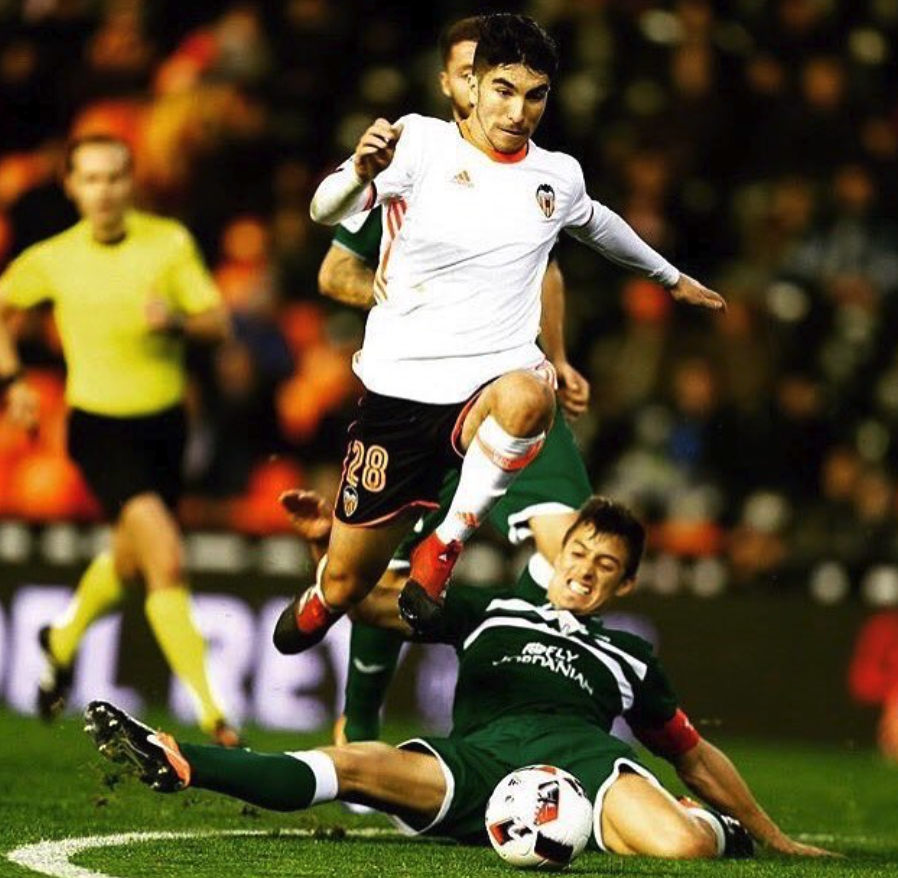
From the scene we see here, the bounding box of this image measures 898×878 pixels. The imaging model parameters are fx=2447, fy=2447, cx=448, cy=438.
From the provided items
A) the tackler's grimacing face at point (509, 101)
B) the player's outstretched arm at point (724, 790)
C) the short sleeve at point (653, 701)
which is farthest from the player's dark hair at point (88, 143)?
the player's outstretched arm at point (724, 790)

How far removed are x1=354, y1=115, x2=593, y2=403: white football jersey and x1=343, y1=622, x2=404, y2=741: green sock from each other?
1.36 meters

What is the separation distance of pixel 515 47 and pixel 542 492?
1.98 meters

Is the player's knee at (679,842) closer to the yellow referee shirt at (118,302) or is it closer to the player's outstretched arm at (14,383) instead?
the player's outstretched arm at (14,383)

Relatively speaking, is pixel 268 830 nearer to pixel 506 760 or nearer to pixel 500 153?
pixel 506 760

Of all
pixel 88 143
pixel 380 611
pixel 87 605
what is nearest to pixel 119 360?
pixel 88 143

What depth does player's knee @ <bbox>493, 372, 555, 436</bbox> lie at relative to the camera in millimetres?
6730

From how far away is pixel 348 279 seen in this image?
7.79 metres

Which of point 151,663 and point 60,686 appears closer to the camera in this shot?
point 60,686

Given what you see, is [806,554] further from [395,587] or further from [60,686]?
[395,587]

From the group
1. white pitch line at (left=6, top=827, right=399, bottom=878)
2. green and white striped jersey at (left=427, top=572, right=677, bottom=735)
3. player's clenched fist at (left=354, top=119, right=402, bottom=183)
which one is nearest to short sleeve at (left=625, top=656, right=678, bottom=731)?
green and white striped jersey at (left=427, top=572, right=677, bottom=735)

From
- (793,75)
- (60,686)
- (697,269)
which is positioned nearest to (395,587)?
(60,686)

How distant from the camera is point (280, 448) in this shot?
12828 millimetres

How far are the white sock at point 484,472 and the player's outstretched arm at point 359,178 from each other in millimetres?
706

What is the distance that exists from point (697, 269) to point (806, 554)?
99.8 inches
